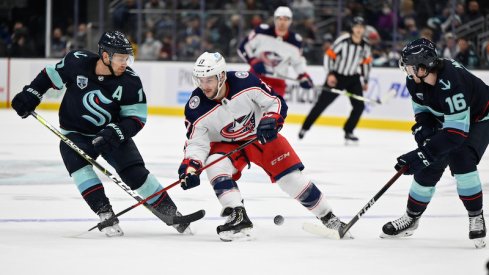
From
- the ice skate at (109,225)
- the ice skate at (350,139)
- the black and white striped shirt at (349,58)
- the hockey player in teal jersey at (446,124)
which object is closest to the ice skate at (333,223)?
the hockey player in teal jersey at (446,124)

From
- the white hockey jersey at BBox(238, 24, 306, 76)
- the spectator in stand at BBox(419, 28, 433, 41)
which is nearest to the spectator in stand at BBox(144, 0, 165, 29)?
the spectator in stand at BBox(419, 28, 433, 41)

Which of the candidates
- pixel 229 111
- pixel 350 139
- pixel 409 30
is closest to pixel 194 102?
pixel 229 111

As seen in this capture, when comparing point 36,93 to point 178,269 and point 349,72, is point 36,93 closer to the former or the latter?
point 178,269

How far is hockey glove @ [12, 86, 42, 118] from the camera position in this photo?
16.1 feet

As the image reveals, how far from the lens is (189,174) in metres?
4.57

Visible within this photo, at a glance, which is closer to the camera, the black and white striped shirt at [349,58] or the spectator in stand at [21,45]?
the black and white striped shirt at [349,58]

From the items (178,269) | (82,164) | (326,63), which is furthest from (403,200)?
(326,63)

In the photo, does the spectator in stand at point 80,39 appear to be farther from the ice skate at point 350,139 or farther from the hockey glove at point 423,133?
the hockey glove at point 423,133

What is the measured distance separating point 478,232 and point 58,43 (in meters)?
11.3

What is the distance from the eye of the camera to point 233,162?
4793mm

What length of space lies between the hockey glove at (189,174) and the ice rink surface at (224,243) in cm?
26

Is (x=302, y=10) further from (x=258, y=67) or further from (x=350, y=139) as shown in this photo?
(x=258, y=67)

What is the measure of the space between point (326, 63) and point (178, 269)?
24.1 feet

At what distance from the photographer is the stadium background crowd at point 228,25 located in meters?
11.6
